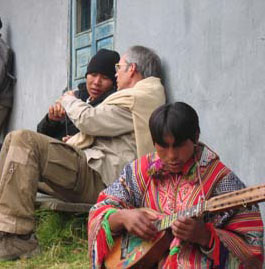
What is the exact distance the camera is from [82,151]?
201 inches

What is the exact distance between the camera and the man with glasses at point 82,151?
4738 millimetres

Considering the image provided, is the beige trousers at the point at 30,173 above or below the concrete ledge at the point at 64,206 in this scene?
above

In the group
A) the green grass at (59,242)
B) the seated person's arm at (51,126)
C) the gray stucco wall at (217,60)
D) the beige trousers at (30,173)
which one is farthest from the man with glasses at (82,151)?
the seated person's arm at (51,126)

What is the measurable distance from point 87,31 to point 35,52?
1.21m

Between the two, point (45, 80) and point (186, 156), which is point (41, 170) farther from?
point (45, 80)

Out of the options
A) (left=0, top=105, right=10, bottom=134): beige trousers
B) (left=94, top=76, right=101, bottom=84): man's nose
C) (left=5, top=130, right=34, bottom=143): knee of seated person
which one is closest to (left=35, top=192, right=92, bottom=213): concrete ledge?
(left=5, top=130, right=34, bottom=143): knee of seated person

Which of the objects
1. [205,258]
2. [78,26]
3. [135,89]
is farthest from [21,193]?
[78,26]

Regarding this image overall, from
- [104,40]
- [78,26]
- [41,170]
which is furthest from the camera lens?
[78,26]

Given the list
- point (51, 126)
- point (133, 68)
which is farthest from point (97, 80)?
point (51, 126)

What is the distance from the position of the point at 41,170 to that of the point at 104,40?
186 cm

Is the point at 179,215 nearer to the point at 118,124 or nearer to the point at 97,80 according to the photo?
the point at 118,124

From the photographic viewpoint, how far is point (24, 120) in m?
8.01

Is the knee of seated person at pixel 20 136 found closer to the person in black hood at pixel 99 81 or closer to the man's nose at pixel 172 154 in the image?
the person in black hood at pixel 99 81

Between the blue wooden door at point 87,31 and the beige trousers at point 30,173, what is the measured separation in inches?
62.9
